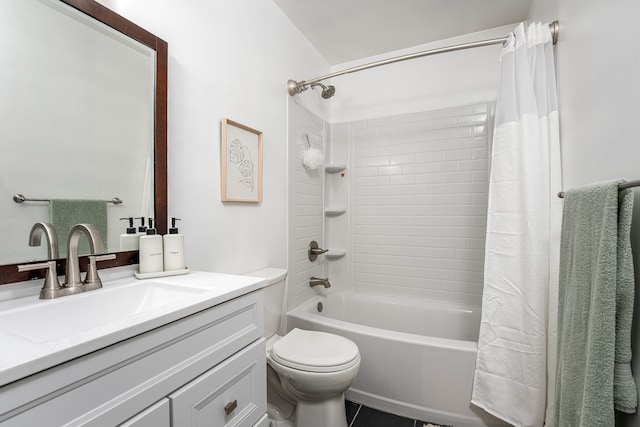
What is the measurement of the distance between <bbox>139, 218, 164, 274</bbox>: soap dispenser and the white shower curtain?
155 centimetres

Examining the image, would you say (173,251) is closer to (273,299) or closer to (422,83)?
(273,299)

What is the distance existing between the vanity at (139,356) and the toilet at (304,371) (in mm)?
332

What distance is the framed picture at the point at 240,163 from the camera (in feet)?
4.67

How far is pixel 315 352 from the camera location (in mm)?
1365

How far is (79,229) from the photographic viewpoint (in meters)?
0.80

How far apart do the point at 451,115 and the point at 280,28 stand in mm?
1428

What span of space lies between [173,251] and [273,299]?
2.10ft

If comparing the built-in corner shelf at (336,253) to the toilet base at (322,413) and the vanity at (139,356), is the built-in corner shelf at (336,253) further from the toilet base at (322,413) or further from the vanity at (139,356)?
the vanity at (139,356)

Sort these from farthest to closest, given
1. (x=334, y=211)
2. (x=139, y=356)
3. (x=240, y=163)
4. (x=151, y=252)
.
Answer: (x=334, y=211)
(x=240, y=163)
(x=151, y=252)
(x=139, y=356)

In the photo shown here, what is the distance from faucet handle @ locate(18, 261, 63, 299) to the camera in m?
0.76

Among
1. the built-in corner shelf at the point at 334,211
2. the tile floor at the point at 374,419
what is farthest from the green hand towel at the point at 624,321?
the built-in corner shelf at the point at 334,211

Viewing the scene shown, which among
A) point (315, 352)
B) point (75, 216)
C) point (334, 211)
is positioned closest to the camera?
point (75, 216)

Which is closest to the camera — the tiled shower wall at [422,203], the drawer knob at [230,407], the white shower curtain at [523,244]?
the drawer knob at [230,407]

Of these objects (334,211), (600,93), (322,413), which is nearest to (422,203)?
(334,211)
